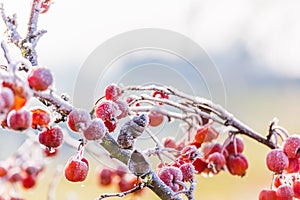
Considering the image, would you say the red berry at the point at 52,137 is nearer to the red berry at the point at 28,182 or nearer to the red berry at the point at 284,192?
the red berry at the point at 284,192

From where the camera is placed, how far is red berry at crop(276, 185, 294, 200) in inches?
34.2

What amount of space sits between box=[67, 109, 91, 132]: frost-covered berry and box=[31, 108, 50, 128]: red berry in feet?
0.16

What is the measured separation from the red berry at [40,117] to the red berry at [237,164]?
1.73 feet

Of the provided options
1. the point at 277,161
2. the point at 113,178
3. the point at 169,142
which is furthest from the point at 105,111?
the point at 113,178

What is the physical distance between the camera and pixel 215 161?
1039 mm

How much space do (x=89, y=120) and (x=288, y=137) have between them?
1.32 ft

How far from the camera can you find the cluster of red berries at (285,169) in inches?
34.6

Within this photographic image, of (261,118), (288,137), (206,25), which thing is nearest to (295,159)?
(288,137)

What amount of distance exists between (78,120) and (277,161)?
0.40 metres

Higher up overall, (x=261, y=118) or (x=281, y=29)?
(x=281, y=29)

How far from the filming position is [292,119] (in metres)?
6.87

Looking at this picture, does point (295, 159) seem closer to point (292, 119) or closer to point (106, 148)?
point (106, 148)

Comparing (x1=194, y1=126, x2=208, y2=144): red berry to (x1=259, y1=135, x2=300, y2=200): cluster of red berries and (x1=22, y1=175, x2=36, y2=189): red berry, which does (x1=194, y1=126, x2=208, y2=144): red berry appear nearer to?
(x1=259, y1=135, x2=300, y2=200): cluster of red berries

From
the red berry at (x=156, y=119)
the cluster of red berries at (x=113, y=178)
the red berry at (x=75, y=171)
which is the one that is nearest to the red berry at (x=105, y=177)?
the cluster of red berries at (x=113, y=178)
